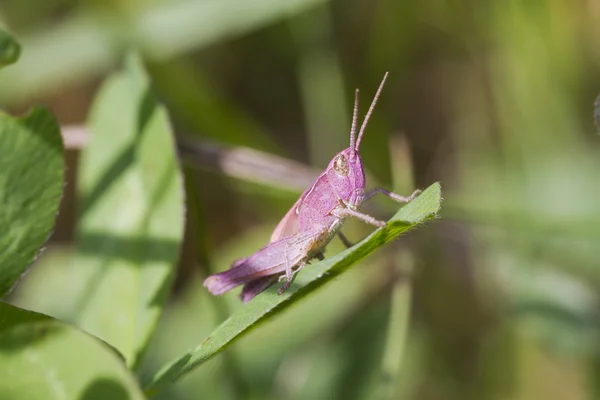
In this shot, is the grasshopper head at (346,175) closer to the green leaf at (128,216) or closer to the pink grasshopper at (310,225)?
the pink grasshopper at (310,225)

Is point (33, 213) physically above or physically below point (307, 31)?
above

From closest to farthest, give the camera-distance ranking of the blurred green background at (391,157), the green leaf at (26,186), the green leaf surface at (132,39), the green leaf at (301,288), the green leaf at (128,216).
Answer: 1. the green leaf at (301,288)
2. the green leaf at (26,186)
3. the green leaf at (128,216)
4. the blurred green background at (391,157)
5. the green leaf surface at (132,39)

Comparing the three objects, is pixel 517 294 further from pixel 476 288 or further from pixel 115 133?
pixel 115 133

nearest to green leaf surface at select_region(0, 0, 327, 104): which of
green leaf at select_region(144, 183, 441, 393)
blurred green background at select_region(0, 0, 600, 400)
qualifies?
blurred green background at select_region(0, 0, 600, 400)

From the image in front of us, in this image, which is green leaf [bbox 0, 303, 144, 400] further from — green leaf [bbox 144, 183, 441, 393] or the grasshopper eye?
the grasshopper eye

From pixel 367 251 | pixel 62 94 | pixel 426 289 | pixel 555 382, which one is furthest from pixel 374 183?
pixel 62 94

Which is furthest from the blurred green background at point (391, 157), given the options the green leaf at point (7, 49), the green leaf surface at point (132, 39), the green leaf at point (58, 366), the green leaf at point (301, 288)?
the green leaf at point (58, 366)

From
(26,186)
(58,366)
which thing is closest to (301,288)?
(58,366)
